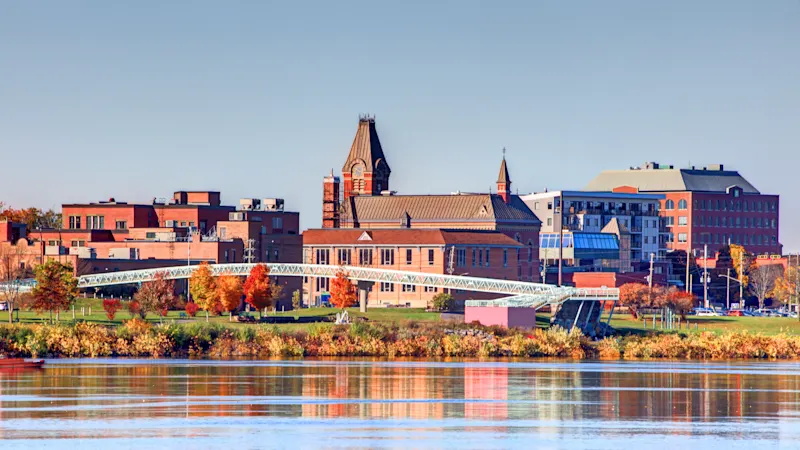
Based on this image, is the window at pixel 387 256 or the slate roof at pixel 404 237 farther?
the window at pixel 387 256

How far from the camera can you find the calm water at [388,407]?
5053cm

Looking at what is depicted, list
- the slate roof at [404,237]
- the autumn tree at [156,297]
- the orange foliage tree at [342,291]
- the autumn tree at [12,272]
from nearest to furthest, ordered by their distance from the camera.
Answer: the autumn tree at [156,297]
the autumn tree at [12,272]
the orange foliage tree at [342,291]
the slate roof at [404,237]

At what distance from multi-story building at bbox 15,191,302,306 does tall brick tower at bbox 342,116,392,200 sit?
17040mm

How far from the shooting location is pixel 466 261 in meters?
166

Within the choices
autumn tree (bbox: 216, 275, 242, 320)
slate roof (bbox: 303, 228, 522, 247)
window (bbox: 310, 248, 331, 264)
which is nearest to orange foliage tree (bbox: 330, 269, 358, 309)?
autumn tree (bbox: 216, 275, 242, 320)

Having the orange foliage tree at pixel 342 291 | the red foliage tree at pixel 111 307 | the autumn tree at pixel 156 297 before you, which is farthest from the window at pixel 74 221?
the red foliage tree at pixel 111 307

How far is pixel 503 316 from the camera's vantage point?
110688 millimetres

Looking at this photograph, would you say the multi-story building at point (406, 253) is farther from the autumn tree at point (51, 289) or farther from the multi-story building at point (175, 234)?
the autumn tree at point (51, 289)

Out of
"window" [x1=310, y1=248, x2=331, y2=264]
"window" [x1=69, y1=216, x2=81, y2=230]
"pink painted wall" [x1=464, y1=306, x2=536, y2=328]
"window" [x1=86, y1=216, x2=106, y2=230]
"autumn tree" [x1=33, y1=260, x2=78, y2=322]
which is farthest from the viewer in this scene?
"window" [x1=69, y1=216, x2=81, y2=230]

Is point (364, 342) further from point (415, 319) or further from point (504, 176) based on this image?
point (504, 176)

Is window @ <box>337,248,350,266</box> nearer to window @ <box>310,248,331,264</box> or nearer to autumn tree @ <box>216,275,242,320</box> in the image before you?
window @ <box>310,248,331,264</box>

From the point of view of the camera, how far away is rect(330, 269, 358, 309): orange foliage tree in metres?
142

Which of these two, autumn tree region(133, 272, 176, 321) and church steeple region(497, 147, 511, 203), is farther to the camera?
church steeple region(497, 147, 511, 203)

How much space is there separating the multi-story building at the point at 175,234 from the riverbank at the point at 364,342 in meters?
47.9
